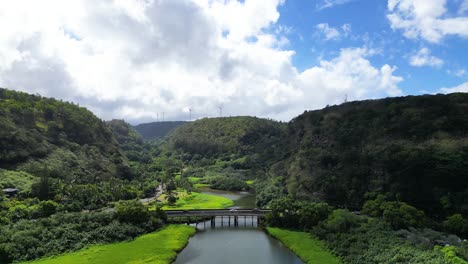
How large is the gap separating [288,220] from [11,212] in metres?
67.4

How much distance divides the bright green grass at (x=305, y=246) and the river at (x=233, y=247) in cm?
141

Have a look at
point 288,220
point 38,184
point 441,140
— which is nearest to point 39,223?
point 38,184

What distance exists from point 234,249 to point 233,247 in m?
1.70

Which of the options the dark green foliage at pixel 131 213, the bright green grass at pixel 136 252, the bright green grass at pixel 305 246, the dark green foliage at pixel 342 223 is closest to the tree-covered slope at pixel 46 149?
the dark green foliage at pixel 131 213

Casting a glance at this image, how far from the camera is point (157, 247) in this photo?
79.3 metres

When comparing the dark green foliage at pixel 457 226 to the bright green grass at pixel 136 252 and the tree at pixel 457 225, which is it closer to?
the tree at pixel 457 225

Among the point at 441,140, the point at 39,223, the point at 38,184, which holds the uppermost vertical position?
→ the point at 441,140

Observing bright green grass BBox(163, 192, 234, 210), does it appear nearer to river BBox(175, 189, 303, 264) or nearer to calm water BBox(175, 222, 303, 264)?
river BBox(175, 189, 303, 264)

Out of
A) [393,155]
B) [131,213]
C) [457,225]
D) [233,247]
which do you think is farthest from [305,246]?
[393,155]

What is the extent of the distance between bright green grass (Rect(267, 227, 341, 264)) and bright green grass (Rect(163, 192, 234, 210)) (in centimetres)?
4072

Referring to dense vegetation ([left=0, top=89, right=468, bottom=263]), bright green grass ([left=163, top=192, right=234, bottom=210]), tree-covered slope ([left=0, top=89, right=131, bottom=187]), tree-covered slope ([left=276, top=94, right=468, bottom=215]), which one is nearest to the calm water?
dense vegetation ([left=0, top=89, right=468, bottom=263])

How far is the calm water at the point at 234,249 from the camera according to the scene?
74562mm

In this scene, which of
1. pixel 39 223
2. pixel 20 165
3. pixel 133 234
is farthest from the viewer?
pixel 20 165

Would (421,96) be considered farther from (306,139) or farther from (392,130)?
(306,139)
